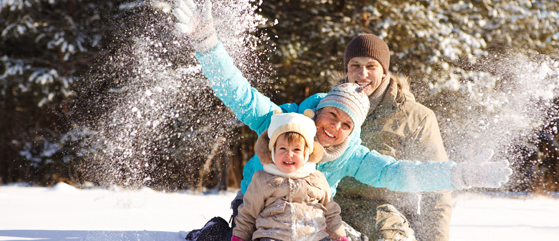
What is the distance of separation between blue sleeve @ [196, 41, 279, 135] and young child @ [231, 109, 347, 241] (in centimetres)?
31

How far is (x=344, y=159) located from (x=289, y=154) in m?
0.49

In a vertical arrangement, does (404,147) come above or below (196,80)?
below

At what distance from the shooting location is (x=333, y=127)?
2.42 meters

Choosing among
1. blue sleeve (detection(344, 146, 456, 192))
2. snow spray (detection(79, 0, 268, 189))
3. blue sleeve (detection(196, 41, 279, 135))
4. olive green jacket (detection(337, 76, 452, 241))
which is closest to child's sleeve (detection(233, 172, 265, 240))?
blue sleeve (detection(196, 41, 279, 135))

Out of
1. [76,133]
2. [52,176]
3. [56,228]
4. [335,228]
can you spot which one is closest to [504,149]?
[335,228]

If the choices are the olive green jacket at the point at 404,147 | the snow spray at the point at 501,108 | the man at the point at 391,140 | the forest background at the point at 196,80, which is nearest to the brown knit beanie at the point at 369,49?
the man at the point at 391,140

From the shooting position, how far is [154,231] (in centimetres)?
341

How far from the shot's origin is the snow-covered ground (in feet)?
10.9

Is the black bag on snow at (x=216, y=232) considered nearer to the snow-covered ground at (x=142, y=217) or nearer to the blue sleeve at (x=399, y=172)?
the snow-covered ground at (x=142, y=217)

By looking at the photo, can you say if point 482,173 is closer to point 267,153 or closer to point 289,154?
point 289,154

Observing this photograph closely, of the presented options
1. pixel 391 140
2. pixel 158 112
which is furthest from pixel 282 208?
pixel 158 112

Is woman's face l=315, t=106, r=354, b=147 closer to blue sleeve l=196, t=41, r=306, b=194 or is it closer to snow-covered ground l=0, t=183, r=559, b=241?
blue sleeve l=196, t=41, r=306, b=194

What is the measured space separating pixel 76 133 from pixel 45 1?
2.46 metres

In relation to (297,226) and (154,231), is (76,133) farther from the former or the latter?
(297,226)
